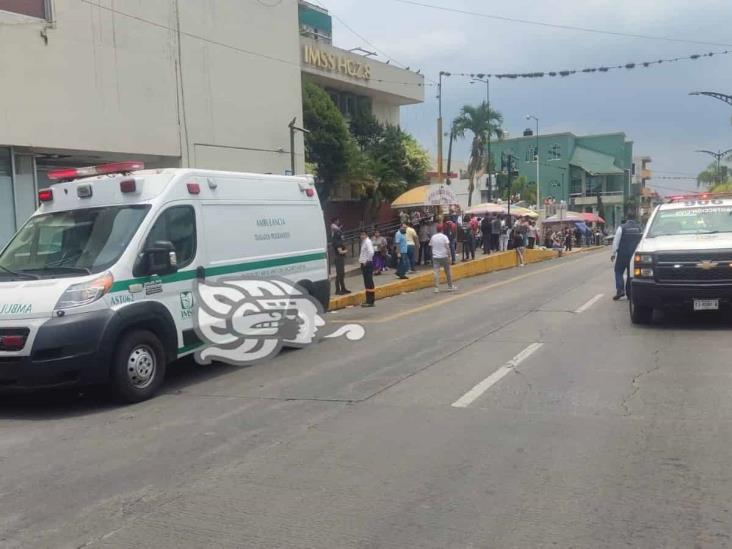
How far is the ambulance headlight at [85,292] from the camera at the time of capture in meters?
6.82

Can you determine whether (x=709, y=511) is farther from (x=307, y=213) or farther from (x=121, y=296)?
(x=307, y=213)

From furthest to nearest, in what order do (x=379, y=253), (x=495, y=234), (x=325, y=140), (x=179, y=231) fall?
(x=495, y=234)
(x=325, y=140)
(x=379, y=253)
(x=179, y=231)

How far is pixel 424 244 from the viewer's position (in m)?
24.7

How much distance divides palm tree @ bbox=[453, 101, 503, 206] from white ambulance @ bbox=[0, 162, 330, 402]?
133ft

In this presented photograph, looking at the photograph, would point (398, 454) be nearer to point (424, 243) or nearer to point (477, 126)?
point (424, 243)

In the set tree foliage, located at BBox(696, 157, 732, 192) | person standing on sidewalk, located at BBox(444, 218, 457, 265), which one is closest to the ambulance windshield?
person standing on sidewalk, located at BBox(444, 218, 457, 265)

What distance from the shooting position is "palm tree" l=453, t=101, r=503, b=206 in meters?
48.5

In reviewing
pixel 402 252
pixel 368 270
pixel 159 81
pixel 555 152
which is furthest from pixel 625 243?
pixel 555 152

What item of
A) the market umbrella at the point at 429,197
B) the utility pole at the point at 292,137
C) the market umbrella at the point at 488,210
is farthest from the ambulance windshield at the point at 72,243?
the market umbrella at the point at 488,210

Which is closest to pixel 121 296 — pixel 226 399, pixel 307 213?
pixel 226 399

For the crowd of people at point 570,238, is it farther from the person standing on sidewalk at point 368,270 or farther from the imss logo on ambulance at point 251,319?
the imss logo on ambulance at point 251,319

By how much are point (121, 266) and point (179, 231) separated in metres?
1.02

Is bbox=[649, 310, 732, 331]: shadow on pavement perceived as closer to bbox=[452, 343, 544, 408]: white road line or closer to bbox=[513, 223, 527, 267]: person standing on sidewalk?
bbox=[452, 343, 544, 408]: white road line

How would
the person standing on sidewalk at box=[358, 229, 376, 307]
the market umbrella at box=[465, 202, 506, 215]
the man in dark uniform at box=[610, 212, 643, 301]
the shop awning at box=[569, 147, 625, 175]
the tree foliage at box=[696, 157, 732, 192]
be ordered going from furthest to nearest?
1. the shop awning at box=[569, 147, 625, 175]
2. the tree foliage at box=[696, 157, 732, 192]
3. the market umbrella at box=[465, 202, 506, 215]
4. the person standing on sidewalk at box=[358, 229, 376, 307]
5. the man in dark uniform at box=[610, 212, 643, 301]
